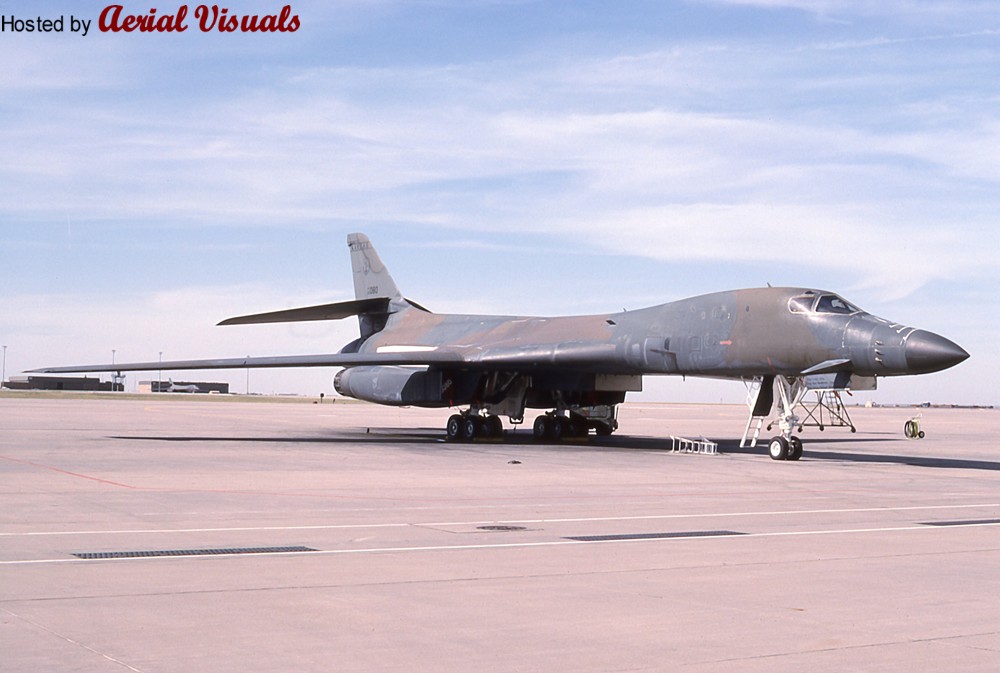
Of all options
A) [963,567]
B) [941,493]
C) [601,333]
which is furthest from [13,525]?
[601,333]

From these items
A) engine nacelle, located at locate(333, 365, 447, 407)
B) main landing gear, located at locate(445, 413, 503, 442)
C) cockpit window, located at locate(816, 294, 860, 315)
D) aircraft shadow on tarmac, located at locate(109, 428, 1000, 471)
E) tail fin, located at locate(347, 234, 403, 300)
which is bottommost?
aircraft shadow on tarmac, located at locate(109, 428, 1000, 471)

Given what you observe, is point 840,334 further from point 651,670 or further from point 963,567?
point 651,670

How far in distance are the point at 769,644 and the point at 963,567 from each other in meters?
3.53

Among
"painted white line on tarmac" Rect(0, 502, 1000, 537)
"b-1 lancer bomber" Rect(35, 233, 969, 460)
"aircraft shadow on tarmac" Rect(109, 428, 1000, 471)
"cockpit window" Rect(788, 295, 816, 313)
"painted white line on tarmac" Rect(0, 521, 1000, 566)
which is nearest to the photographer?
"painted white line on tarmac" Rect(0, 521, 1000, 566)

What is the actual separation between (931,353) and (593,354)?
821 cm

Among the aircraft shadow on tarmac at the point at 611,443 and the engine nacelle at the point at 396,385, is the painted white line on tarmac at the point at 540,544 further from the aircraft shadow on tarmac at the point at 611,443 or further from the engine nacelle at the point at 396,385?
the engine nacelle at the point at 396,385

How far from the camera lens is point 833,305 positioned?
72.5 ft

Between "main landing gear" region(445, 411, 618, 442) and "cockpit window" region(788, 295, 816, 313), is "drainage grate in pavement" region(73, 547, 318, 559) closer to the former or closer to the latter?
"cockpit window" region(788, 295, 816, 313)

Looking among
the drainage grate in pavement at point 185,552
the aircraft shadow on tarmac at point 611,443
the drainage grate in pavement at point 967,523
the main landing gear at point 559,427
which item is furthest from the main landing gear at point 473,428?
the drainage grate in pavement at point 185,552

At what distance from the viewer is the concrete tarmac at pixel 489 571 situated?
5988mm

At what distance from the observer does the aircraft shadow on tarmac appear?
24219 mm

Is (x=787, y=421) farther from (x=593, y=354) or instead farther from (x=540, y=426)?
(x=540, y=426)

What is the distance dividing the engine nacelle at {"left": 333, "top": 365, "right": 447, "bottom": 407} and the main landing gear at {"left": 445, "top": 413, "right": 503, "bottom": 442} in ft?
2.13

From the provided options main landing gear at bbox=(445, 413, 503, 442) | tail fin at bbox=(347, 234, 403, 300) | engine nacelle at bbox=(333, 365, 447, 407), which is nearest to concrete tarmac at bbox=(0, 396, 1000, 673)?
main landing gear at bbox=(445, 413, 503, 442)
